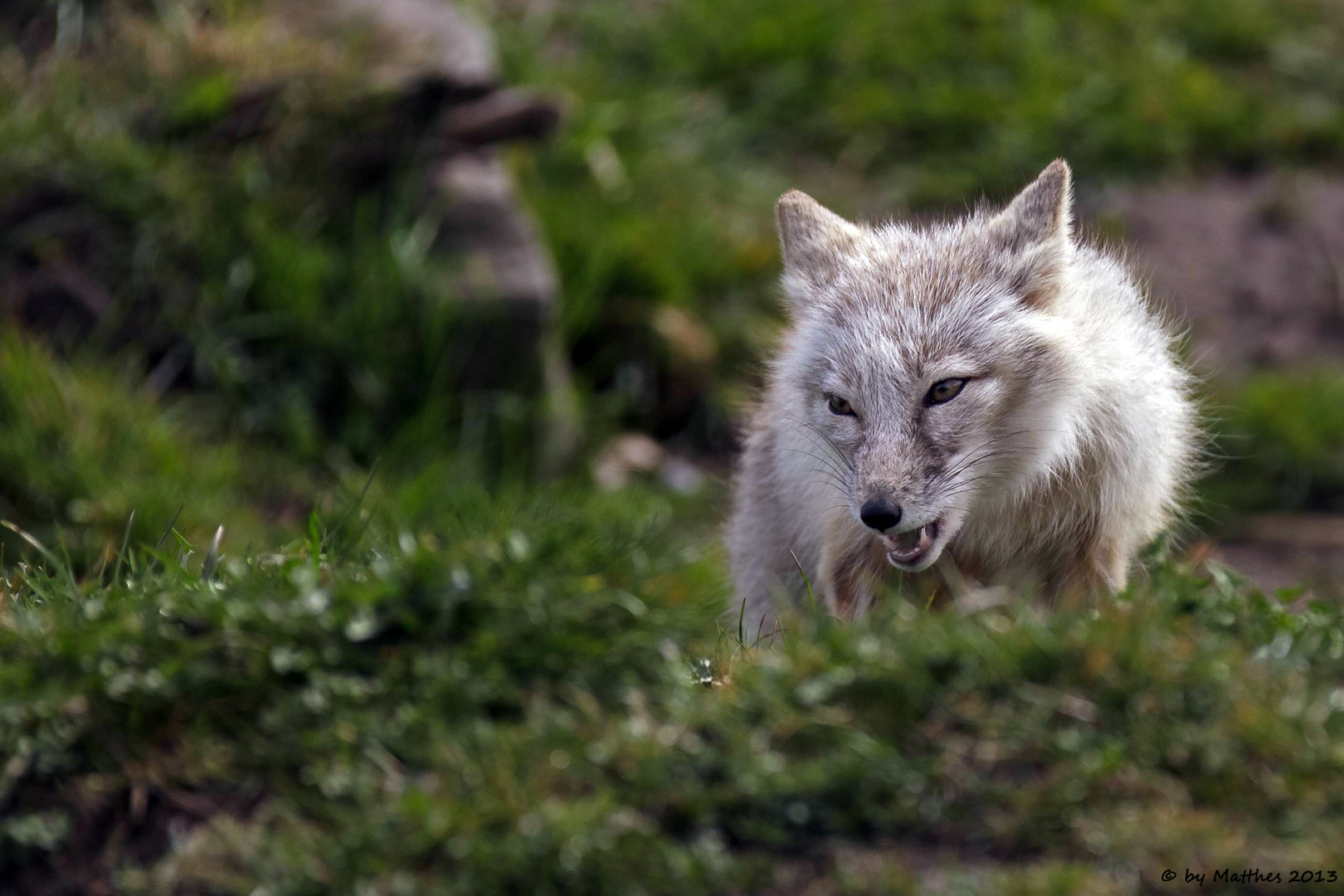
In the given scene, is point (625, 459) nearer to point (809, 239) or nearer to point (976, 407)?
point (809, 239)

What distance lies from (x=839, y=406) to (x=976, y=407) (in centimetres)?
45

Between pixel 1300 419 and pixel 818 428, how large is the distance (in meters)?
5.30

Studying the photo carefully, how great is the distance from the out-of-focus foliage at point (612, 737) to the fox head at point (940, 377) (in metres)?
0.74

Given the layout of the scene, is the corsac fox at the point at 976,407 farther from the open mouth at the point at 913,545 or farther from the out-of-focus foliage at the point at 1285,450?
the out-of-focus foliage at the point at 1285,450

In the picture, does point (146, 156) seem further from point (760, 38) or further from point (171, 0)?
point (760, 38)

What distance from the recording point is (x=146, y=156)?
781cm

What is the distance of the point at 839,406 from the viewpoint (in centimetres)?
460

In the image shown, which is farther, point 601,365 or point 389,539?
point 601,365

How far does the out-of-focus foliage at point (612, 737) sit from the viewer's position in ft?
9.87

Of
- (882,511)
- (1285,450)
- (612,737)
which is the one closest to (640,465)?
(1285,450)

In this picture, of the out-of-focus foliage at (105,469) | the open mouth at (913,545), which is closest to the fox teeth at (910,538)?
the open mouth at (913,545)

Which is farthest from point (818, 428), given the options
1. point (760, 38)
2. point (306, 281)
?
point (760, 38)

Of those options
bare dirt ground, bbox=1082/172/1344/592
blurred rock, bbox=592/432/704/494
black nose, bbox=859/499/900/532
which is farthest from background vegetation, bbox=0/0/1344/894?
black nose, bbox=859/499/900/532

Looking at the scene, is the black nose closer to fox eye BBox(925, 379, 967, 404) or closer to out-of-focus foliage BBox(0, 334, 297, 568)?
fox eye BBox(925, 379, 967, 404)
